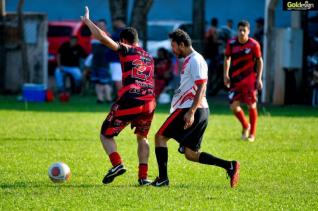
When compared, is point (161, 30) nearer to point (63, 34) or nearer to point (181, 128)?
point (63, 34)

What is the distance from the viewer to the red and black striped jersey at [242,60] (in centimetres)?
1783

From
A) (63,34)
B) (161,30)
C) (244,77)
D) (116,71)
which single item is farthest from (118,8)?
(244,77)

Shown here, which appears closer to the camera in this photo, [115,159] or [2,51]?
[115,159]

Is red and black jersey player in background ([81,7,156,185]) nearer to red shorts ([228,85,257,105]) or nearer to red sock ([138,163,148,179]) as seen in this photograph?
red sock ([138,163,148,179])

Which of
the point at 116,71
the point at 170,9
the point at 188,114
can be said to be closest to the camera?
the point at 188,114

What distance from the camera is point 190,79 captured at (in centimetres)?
1183

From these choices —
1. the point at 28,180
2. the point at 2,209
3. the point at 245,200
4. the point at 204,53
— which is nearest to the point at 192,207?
the point at 245,200

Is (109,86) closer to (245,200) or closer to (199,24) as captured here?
(199,24)

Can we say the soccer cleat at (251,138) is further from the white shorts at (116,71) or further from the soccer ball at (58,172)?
the white shorts at (116,71)

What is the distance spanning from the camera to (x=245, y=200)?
10.9 metres

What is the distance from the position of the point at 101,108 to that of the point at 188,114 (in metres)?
14.1

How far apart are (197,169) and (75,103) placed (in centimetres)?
1385

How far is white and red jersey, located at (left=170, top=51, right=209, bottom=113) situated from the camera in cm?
1170
